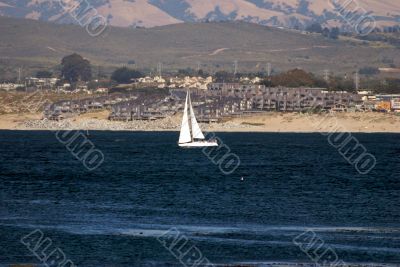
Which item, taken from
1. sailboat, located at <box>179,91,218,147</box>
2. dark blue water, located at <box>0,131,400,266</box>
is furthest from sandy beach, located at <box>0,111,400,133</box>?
dark blue water, located at <box>0,131,400,266</box>

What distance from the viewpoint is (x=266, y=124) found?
190125 mm

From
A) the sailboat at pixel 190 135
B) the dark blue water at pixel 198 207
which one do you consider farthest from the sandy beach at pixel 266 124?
the dark blue water at pixel 198 207

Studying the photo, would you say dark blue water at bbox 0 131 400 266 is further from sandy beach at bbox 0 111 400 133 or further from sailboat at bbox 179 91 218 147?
sandy beach at bbox 0 111 400 133

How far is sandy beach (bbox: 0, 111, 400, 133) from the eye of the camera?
612 ft

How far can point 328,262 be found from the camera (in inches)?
1713

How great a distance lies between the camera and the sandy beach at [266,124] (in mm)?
186625

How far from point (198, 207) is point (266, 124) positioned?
5028 inches

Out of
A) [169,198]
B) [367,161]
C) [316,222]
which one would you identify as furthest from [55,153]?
[316,222]

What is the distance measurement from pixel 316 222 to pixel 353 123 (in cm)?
13202

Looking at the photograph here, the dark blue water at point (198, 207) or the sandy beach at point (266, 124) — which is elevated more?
the dark blue water at point (198, 207)

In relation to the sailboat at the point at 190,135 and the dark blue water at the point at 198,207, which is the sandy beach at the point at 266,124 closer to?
the sailboat at the point at 190,135

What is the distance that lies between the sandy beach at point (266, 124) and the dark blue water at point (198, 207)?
73.5 meters

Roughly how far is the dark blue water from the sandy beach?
73525mm

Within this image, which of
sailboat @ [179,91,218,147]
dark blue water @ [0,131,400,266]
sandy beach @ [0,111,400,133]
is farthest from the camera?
sandy beach @ [0,111,400,133]
